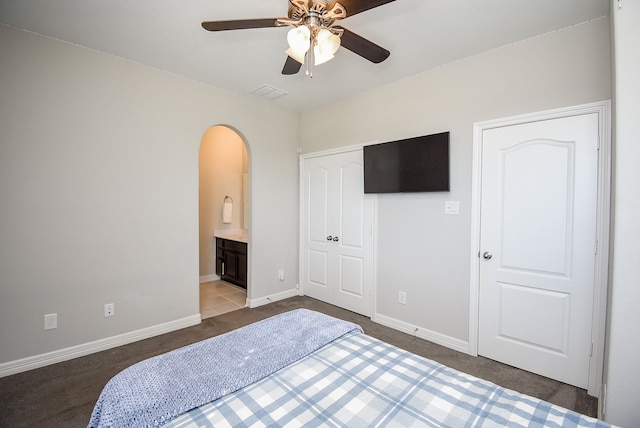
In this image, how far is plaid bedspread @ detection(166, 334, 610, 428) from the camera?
99 cm

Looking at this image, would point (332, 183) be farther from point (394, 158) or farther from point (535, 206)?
point (535, 206)

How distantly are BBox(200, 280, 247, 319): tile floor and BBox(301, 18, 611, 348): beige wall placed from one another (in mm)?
1873

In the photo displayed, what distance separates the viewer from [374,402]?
1.09 metres

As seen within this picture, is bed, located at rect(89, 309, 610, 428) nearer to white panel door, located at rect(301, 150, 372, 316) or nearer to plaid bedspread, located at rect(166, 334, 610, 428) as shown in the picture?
plaid bedspread, located at rect(166, 334, 610, 428)

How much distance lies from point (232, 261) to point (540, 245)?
3.93 meters

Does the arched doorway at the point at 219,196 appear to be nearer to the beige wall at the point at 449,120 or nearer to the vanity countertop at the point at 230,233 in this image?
the vanity countertop at the point at 230,233

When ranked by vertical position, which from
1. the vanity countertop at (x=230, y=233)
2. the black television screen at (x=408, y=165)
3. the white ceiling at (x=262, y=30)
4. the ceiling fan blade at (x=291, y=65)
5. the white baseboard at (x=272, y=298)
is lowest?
the white baseboard at (x=272, y=298)

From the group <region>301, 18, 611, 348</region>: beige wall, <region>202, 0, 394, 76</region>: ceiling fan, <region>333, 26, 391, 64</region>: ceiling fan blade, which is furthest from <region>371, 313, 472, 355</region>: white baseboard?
<region>202, 0, 394, 76</region>: ceiling fan

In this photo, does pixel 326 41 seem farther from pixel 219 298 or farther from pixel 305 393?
pixel 219 298

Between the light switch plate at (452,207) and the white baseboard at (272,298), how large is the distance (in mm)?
2439

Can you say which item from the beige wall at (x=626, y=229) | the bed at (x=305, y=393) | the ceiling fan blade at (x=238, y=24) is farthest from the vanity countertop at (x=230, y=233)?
the beige wall at (x=626, y=229)

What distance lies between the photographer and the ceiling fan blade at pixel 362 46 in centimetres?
169

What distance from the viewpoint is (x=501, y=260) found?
243 centimetres

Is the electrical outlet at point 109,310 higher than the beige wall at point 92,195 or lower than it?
lower
